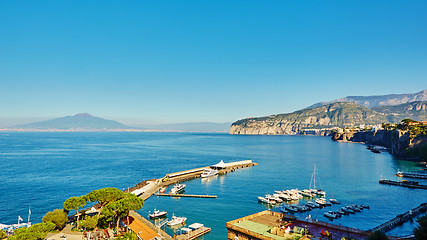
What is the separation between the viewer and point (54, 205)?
54719 millimetres

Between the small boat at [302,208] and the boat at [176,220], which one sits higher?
the small boat at [302,208]

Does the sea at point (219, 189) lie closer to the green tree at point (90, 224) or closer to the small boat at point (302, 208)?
the small boat at point (302, 208)

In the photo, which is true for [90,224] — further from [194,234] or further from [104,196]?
[194,234]

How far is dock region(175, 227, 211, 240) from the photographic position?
38.4 m

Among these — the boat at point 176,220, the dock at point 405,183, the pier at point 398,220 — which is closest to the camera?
the pier at point 398,220

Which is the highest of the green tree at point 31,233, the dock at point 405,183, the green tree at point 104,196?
the green tree at point 104,196

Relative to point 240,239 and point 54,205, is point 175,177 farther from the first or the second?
point 240,239

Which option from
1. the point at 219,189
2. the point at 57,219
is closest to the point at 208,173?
the point at 219,189

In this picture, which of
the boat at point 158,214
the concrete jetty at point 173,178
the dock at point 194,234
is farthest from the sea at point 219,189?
the concrete jetty at point 173,178

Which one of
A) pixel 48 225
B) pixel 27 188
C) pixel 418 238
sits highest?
pixel 418 238

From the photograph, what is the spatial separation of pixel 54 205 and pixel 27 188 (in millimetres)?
21162

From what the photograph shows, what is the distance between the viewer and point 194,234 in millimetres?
39469

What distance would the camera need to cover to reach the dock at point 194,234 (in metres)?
38.4

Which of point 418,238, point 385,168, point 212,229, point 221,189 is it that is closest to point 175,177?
point 221,189
